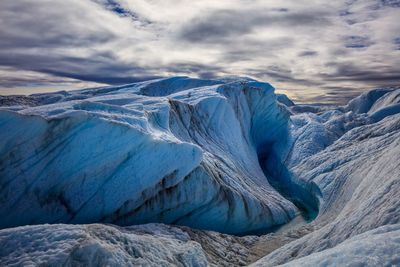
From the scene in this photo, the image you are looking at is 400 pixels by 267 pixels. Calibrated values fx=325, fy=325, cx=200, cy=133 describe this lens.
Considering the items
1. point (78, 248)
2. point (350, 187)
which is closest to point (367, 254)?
point (78, 248)

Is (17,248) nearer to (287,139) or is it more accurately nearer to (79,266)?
(79,266)

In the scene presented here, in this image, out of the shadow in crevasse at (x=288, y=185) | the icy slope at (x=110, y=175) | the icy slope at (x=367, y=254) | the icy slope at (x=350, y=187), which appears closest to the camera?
the icy slope at (x=367, y=254)

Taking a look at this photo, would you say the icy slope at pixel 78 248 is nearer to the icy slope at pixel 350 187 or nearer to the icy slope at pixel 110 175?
the icy slope at pixel 350 187

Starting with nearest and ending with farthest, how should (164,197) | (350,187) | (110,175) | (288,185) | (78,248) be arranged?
(78,248) → (110,175) → (164,197) → (350,187) → (288,185)

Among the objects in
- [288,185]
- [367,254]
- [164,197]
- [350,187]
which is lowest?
[288,185]

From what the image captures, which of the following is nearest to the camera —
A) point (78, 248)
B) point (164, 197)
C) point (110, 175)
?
point (78, 248)

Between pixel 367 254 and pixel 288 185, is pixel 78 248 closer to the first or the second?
pixel 367 254

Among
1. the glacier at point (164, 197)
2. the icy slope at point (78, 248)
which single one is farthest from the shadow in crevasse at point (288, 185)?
the icy slope at point (78, 248)

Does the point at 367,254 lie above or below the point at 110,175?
above
